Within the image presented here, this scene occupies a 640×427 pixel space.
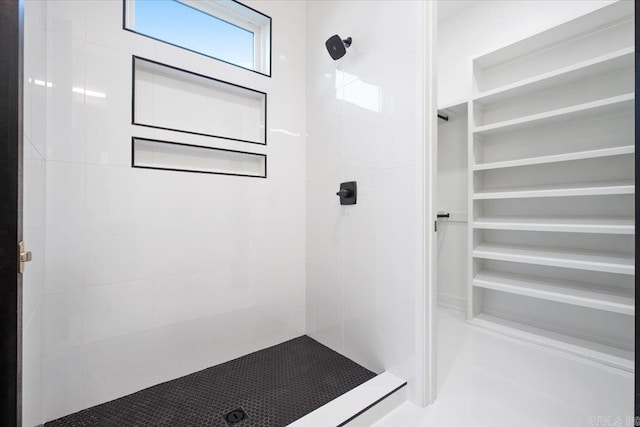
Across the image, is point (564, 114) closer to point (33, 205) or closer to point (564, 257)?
point (564, 257)

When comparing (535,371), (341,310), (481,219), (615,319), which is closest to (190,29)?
(341,310)

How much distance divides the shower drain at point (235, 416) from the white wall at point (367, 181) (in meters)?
0.68

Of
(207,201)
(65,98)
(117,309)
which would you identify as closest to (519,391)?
(207,201)

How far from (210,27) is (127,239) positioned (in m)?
1.29

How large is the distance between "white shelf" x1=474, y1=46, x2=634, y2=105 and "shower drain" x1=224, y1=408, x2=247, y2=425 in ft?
8.23

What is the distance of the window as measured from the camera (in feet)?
4.64

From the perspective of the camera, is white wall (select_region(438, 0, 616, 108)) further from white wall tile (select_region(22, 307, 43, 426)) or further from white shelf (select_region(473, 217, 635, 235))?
white wall tile (select_region(22, 307, 43, 426))

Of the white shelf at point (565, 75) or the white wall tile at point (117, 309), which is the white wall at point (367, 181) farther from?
the white shelf at point (565, 75)

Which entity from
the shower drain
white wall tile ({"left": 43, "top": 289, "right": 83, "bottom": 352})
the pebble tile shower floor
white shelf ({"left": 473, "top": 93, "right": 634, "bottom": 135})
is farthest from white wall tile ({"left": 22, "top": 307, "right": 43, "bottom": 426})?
white shelf ({"left": 473, "top": 93, "right": 634, "bottom": 135})

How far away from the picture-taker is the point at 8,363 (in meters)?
0.56

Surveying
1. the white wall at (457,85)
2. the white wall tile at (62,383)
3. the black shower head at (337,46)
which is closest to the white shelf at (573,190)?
the white wall at (457,85)

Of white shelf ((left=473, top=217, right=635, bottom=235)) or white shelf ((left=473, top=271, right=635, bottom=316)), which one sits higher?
white shelf ((left=473, top=217, right=635, bottom=235))

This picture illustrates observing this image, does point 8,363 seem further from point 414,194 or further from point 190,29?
point 190,29

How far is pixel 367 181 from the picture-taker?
1523 mm
